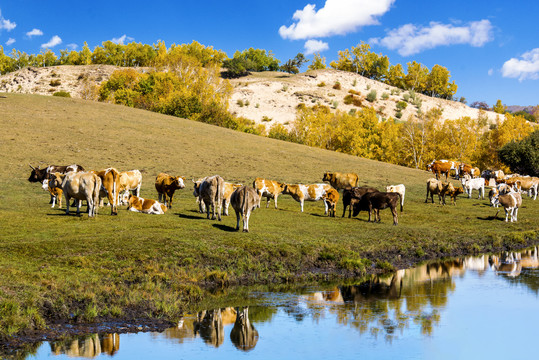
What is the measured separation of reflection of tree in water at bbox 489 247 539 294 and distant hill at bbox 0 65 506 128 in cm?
10045

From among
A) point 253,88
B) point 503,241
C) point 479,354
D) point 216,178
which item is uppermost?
point 253,88

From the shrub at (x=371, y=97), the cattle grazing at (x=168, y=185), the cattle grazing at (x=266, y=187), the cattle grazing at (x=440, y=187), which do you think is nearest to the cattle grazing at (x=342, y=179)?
the cattle grazing at (x=440, y=187)

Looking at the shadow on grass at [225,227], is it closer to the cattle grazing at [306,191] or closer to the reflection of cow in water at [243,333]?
the reflection of cow in water at [243,333]

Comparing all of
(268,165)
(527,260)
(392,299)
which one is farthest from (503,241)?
(268,165)

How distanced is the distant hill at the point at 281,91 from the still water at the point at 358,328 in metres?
108

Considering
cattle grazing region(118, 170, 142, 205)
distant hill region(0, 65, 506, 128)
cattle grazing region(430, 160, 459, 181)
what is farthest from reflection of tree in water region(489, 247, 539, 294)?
distant hill region(0, 65, 506, 128)

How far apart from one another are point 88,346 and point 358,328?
20.3ft

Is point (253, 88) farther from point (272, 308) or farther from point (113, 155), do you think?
point (272, 308)

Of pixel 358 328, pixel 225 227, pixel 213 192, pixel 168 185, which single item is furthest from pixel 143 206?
pixel 358 328

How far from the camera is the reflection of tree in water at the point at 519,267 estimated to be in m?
19.7

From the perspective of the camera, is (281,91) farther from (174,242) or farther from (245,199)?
(174,242)

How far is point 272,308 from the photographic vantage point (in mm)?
15453

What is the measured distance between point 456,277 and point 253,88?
5165 inches

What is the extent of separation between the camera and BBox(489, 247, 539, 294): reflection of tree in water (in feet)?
64.5
